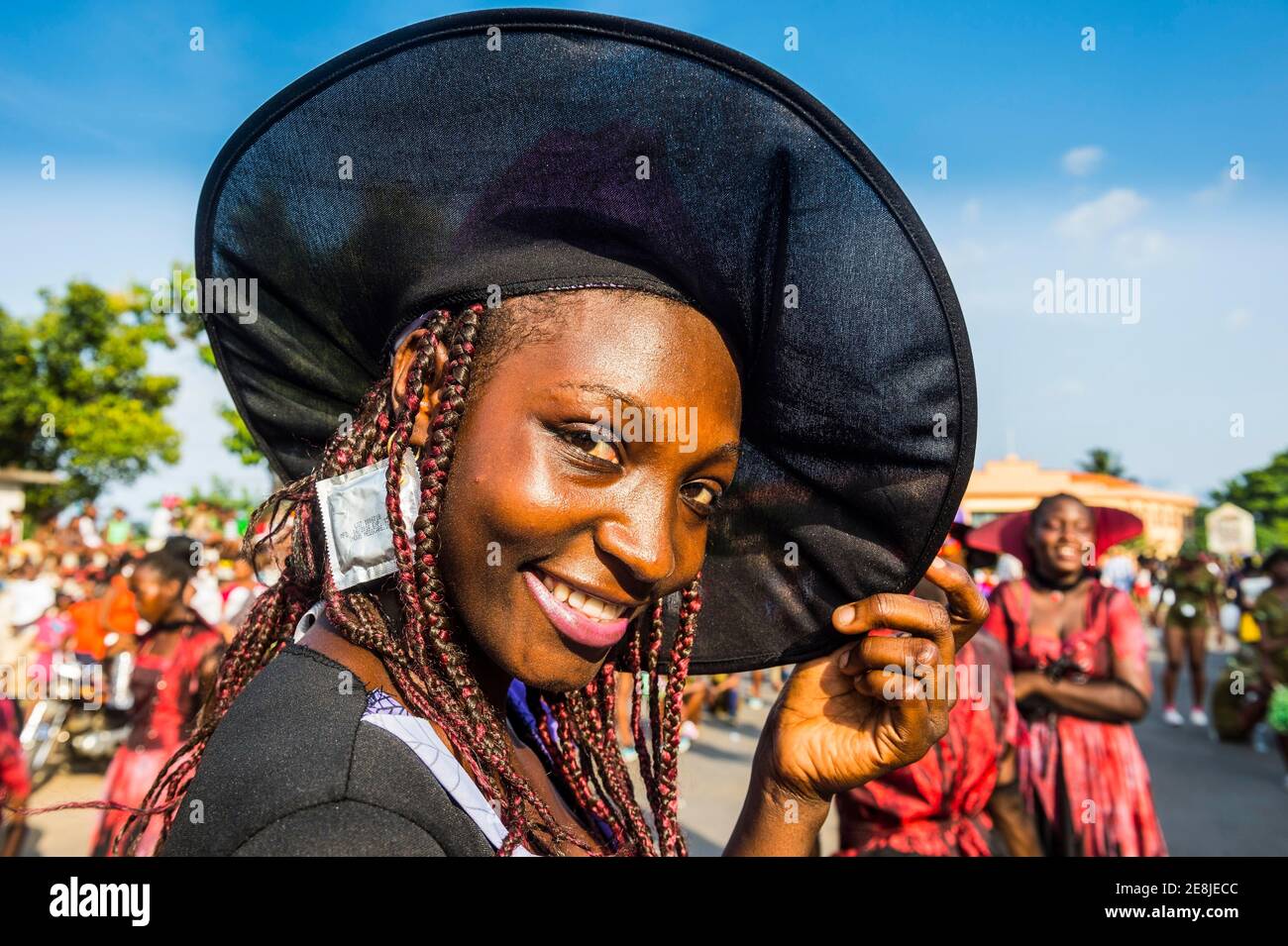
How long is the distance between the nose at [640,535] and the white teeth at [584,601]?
0.06 meters

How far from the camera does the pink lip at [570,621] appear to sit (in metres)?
1.22

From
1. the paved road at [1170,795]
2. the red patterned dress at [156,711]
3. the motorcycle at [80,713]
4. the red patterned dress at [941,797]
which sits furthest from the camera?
the motorcycle at [80,713]

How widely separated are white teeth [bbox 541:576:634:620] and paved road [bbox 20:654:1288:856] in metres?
5.08

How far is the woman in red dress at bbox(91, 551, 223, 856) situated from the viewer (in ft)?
16.3

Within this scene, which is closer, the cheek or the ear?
the cheek

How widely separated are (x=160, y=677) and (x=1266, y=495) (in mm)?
65707

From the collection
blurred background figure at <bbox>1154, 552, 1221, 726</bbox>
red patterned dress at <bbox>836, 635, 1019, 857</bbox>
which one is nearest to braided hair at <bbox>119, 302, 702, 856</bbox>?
red patterned dress at <bbox>836, 635, 1019, 857</bbox>

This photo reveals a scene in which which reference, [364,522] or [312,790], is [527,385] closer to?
[364,522]

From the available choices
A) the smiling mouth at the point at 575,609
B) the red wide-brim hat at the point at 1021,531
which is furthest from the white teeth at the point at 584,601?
the red wide-brim hat at the point at 1021,531

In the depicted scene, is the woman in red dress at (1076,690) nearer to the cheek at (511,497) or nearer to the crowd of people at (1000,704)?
the crowd of people at (1000,704)

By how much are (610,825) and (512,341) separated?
2.78ft

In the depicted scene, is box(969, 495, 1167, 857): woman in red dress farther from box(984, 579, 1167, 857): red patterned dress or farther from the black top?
the black top

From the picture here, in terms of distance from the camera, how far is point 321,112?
1300 millimetres
